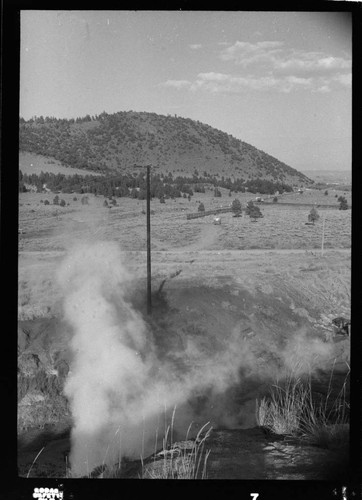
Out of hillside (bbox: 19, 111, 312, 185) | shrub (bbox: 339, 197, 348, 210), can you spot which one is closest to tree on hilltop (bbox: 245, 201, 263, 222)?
hillside (bbox: 19, 111, 312, 185)

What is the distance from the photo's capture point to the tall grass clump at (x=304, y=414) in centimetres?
500

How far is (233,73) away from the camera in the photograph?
517 centimetres

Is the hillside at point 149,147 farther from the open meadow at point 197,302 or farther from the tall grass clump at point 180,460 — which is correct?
the tall grass clump at point 180,460

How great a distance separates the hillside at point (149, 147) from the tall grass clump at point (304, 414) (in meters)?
1.41

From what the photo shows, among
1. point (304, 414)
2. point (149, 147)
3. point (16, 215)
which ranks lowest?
point (304, 414)

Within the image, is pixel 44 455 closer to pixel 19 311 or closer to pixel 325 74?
pixel 19 311

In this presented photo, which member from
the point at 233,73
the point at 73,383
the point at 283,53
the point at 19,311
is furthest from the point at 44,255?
the point at 283,53

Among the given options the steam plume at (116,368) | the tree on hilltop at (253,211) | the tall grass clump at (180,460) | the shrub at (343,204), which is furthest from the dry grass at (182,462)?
the shrub at (343,204)

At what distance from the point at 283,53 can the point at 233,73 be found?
1.17ft

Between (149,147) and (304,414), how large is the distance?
6.81 feet

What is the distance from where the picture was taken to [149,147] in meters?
5.30

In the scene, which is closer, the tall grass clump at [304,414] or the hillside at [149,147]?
the tall grass clump at [304,414]

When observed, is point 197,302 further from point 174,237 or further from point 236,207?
point 236,207

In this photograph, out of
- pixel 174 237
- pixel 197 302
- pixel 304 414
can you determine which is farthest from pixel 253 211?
pixel 304 414
